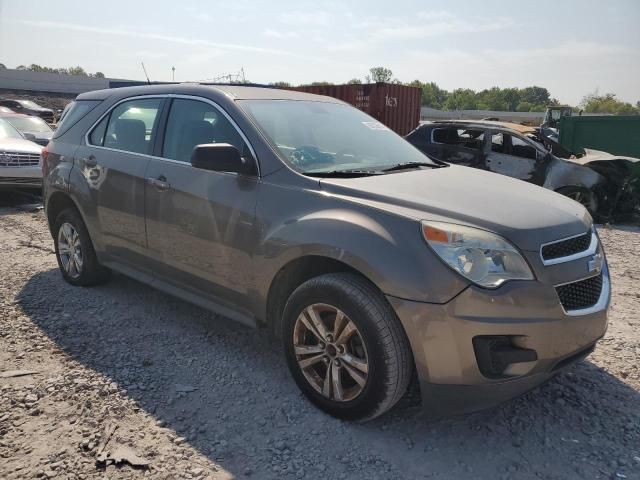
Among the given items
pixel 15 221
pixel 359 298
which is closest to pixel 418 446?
pixel 359 298

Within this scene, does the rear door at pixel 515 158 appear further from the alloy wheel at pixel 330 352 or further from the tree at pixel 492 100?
the tree at pixel 492 100

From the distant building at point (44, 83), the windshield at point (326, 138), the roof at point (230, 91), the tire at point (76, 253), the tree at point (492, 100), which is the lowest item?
the tire at point (76, 253)

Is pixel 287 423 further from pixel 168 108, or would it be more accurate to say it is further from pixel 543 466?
pixel 168 108

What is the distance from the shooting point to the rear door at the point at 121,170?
390cm

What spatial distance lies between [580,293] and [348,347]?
3.90 ft

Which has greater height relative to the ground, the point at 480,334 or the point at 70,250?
the point at 480,334

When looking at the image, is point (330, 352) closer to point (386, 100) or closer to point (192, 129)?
point (192, 129)

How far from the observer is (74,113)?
4.80 metres

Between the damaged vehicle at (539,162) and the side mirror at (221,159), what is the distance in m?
6.24

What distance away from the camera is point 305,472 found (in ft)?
8.05

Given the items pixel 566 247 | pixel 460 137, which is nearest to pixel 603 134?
pixel 460 137

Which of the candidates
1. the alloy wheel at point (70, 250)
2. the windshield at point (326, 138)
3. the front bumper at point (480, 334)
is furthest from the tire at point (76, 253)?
the front bumper at point (480, 334)

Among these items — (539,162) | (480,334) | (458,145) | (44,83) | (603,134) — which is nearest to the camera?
(480,334)

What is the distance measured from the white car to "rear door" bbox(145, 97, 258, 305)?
6.34 meters
